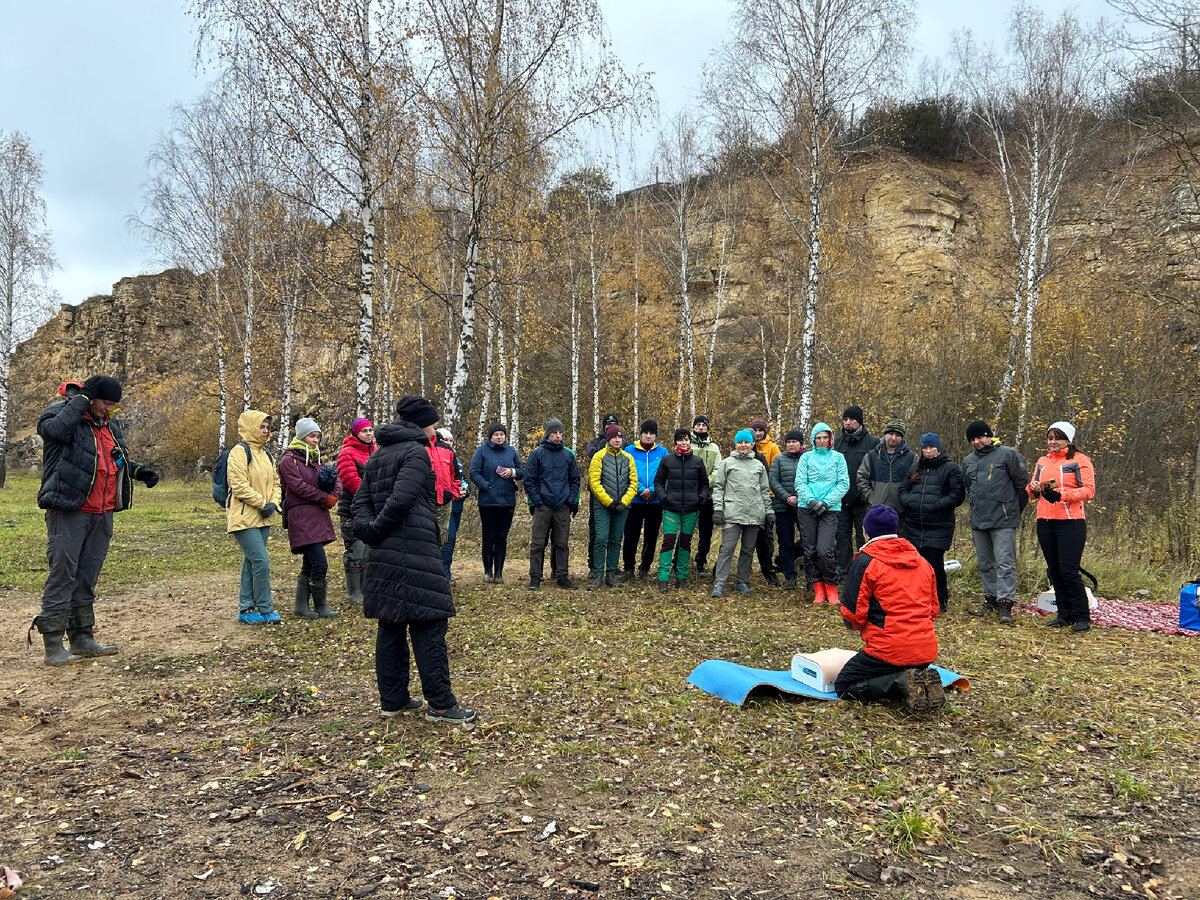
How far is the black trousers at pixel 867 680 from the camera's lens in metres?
5.02

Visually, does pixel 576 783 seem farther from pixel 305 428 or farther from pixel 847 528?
pixel 847 528

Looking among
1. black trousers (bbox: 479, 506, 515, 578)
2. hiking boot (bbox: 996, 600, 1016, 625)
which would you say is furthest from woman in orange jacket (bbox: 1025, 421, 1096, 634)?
black trousers (bbox: 479, 506, 515, 578)

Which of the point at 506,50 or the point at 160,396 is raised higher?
the point at 506,50

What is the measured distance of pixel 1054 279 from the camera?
20859 mm

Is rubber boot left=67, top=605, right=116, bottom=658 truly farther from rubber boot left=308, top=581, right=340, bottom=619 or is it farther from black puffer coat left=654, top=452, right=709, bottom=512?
black puffer coat left=654, top=452, right=709, bottom=512

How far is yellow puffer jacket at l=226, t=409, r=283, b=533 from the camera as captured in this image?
702 centimetres

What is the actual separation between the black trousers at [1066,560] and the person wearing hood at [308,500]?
7438mm

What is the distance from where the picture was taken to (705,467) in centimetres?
977

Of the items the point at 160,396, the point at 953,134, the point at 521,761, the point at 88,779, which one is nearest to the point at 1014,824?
the point at 521,761

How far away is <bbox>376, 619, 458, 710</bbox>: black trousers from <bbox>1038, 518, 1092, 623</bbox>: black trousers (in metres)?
6.46

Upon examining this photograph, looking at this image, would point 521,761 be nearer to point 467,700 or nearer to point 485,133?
point 467,700

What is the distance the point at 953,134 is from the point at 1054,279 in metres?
8.63

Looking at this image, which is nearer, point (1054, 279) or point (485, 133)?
point (485, 133)

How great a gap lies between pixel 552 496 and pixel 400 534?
4.54 metres
